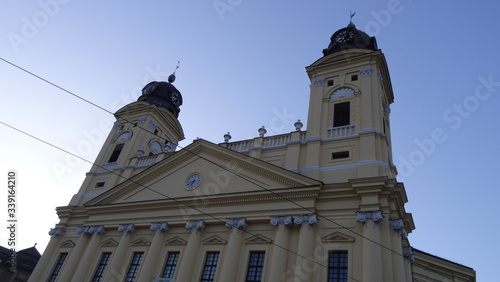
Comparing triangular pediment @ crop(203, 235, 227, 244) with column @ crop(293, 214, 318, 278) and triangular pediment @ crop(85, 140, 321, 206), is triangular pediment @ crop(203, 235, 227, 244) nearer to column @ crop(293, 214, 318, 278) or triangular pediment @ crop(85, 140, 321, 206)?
triangular pediment @ crop(85, 140, 321, 206)

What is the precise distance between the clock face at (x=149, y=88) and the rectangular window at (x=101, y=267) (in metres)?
15.8

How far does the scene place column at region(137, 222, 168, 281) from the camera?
19359mm

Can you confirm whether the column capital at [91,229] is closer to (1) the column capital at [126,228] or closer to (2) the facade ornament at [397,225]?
(1) the column capital at [126,228]

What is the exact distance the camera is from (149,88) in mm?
33688

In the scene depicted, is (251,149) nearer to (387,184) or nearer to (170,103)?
(387,184)

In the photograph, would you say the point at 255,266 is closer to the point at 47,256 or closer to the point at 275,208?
the point at 275,208

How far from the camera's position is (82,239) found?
2364 cm

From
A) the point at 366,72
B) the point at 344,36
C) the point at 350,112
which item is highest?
the point at 344,36

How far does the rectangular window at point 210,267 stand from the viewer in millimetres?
18125

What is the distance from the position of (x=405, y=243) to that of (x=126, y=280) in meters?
14.9

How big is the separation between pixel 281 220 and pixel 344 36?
14926 millimetres

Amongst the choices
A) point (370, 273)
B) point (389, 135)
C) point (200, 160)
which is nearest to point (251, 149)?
point (200, 160)

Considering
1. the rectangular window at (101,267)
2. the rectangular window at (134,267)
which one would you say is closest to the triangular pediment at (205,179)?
the rectangular window at (134,267)

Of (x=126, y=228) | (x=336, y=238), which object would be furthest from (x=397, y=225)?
(x=126, y=228)
